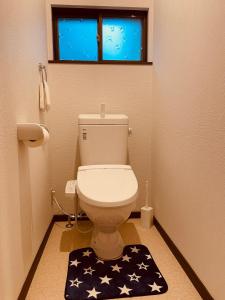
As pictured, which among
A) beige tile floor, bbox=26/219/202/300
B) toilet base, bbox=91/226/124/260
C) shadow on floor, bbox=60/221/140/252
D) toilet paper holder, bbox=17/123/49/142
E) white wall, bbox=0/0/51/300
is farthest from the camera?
shadow on floor, bbox=60/221/140/252

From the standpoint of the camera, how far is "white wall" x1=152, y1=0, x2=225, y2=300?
118 centimetres

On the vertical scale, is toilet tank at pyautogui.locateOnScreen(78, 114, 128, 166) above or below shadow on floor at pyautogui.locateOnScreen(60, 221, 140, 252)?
above

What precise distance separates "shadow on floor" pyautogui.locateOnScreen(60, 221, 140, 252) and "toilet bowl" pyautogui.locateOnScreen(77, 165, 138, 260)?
6.6 inches

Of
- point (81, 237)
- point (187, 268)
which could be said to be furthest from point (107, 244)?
point (187, 268)

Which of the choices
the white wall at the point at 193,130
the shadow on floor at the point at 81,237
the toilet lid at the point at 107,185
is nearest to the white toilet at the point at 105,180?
the toilet lid at the point at 107,185

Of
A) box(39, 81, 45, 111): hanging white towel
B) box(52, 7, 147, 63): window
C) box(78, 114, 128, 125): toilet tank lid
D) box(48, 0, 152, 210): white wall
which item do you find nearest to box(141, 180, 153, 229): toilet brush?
box(48, 0, 152, 210): white wall

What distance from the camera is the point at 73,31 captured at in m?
2.19

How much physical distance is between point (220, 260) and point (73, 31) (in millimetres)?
1948

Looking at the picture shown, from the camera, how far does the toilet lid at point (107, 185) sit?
1.48 meters

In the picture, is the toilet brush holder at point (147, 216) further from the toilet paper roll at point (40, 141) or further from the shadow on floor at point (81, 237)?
the toilet paper roll at point (40, 141)

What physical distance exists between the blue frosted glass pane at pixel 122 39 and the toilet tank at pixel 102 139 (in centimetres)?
60

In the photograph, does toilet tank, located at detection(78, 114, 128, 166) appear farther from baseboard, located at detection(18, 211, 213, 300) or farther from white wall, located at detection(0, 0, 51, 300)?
baseboard, located at detection(18, 211, 213, 300)

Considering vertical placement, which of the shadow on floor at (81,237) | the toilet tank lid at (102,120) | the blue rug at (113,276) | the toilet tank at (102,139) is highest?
the toilet tank lid at (102,120)

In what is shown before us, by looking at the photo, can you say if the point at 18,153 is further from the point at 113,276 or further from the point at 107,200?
the point at 113,276
